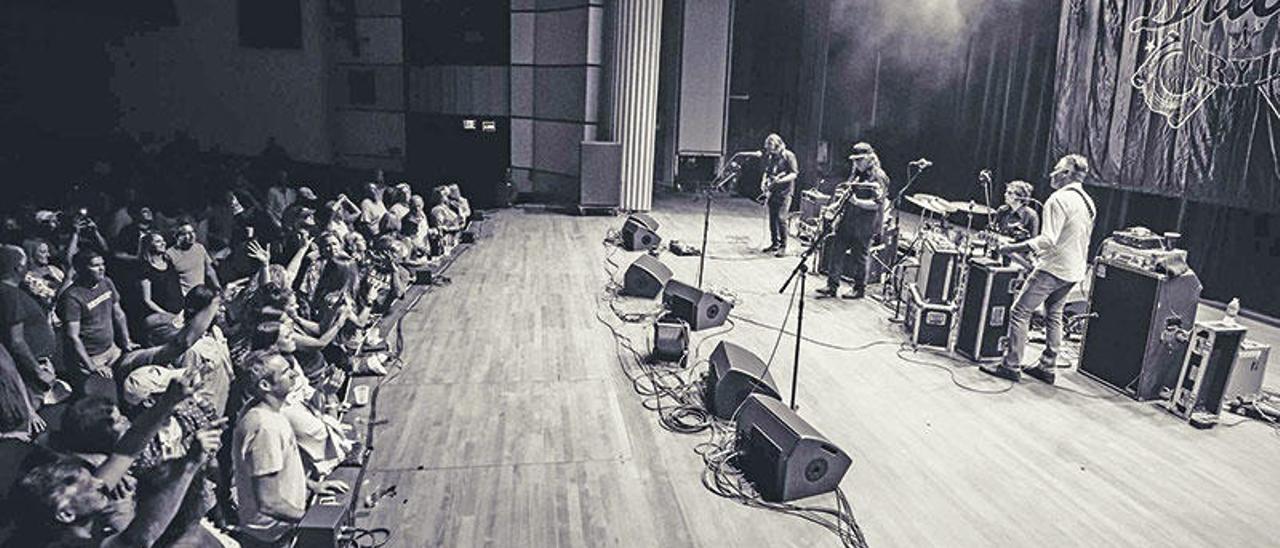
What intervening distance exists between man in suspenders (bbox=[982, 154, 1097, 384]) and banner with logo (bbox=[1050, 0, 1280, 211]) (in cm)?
351

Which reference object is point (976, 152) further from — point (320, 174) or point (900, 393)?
point (320, 174)

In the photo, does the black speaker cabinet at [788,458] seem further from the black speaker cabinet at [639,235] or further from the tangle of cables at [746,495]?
the black speaker cabinet at [639,235]

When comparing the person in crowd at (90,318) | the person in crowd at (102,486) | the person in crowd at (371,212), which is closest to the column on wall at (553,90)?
the person in crowd at (371,212)

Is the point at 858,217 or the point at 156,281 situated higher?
the point at 858,217

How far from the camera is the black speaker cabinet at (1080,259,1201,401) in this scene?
582cm

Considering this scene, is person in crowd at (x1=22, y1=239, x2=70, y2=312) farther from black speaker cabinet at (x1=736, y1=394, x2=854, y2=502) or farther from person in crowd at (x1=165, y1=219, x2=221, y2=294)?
black speaker cabinet at (x1=736, y1=394, x2=854, y2=502)

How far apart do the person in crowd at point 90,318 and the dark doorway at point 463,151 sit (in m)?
10.2

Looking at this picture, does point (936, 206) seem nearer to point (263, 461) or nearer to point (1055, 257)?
point (1055, 257)

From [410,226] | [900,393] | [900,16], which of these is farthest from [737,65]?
[900,393]

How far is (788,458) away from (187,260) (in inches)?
202

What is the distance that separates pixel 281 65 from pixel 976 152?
14685mm

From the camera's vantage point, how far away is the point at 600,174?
1398cm

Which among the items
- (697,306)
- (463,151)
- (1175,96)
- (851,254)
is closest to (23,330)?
(697,306)

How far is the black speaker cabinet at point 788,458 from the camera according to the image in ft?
14.6
